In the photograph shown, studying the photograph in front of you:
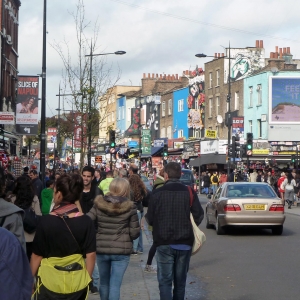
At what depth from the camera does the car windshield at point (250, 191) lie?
18688mm

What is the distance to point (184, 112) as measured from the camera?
67.9m

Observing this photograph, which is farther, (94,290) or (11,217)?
(94,290)

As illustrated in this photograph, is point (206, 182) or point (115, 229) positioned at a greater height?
point (115, 229)

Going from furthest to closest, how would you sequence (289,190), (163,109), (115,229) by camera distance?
(163,109) → (289,190) → (115,229)

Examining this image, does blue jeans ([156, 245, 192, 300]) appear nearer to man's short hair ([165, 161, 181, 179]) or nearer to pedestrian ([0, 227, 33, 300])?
man's short hair ([165, 161, 181, 179])

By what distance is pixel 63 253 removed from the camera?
5.82 m

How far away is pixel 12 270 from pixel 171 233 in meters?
4.53

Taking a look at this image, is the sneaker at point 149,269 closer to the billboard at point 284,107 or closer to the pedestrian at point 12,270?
Result: the pedestrian at point 12,270

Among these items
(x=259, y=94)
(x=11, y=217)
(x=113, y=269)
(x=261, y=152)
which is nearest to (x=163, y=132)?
(x=259, y=94)

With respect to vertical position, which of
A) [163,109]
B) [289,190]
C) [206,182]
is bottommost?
[206,182]

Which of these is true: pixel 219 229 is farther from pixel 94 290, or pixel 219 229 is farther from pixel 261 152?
pixel 261 152

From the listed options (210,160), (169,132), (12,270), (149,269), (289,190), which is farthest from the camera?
(169,132)

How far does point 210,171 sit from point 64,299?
168ft

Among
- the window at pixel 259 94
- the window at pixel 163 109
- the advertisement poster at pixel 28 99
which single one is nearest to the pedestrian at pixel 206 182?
the window at pixel 259 94
